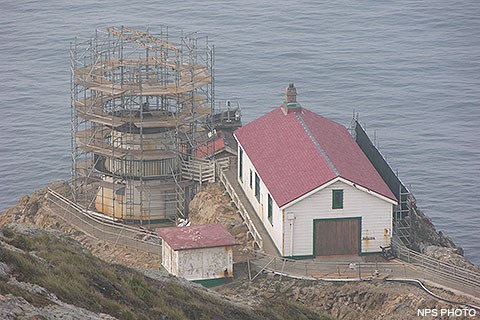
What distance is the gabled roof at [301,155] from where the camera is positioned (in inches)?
2015

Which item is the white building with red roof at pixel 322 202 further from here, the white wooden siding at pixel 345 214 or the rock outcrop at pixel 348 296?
the rock outcrop at pixel 348 296

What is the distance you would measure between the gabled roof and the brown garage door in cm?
180

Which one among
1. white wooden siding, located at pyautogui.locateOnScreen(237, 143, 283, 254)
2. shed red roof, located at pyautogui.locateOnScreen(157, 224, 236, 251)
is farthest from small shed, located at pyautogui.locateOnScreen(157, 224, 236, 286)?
white wooden siding, located at pyautogui.locateOnScreen(237, 143, 283, 254)

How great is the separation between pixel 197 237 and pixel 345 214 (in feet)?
21.0

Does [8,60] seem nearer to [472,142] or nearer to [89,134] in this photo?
[472,142]

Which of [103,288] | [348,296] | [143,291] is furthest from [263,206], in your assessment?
[103,288]

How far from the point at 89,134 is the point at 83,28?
74.4m

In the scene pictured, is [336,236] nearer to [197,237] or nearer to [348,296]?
[348,296]

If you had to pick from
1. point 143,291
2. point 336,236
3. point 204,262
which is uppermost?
point 143,291

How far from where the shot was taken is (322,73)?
117 meters

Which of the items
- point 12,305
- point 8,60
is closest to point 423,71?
point 8,60

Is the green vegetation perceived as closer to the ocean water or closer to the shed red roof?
the shed red roof

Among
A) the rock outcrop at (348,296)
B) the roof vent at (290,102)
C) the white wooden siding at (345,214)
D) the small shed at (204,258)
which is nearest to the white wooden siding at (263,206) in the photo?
the white wooden siding at (345,214)

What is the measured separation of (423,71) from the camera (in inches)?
4685
